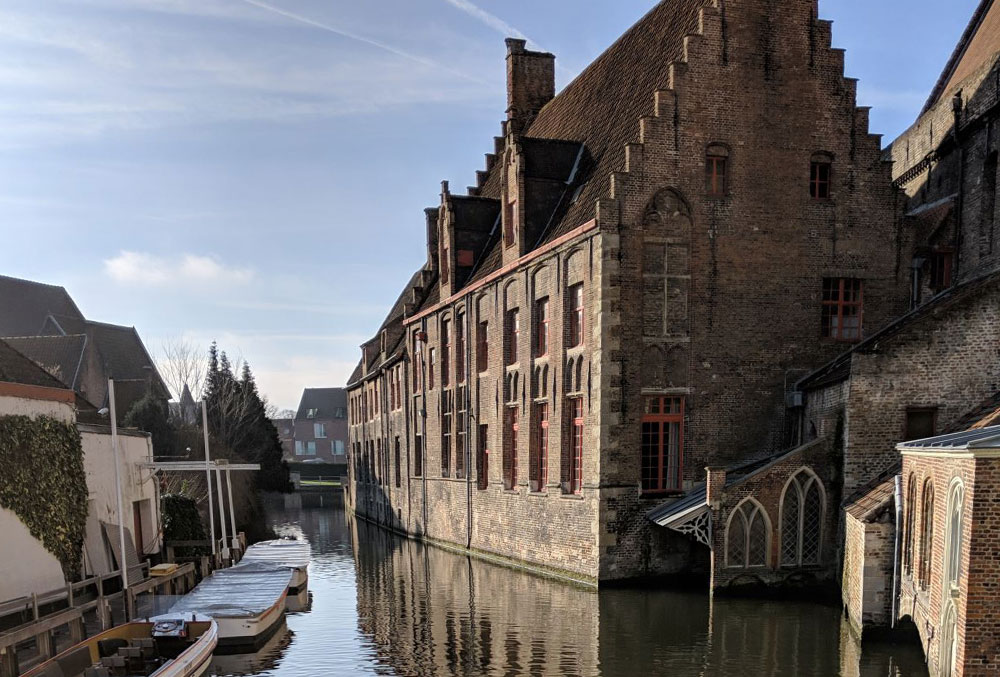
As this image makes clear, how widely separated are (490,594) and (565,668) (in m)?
6.93

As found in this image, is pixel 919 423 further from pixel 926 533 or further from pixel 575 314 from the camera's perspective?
pixel 575 314

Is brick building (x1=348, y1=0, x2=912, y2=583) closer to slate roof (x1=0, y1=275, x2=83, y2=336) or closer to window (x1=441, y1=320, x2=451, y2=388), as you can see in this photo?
window (x1=441, y1=320, x2=451, y2=388)

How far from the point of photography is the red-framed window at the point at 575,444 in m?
21.3

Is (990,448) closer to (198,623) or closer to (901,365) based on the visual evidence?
(901,365)

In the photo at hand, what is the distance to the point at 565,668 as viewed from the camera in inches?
531

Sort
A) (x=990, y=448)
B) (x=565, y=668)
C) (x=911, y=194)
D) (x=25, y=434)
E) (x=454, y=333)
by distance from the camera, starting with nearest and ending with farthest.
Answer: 1. (x=990, y=448)
2. (x=565, y=668)
3. (x=25, y=434)
4. (x=911, y=194)
5. (x=454, y=333)

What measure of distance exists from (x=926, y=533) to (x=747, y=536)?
5.92m

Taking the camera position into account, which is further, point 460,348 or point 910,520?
point 460,348

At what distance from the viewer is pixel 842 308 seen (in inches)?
856

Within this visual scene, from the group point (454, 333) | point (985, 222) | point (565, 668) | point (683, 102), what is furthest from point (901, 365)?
point (454, 333)

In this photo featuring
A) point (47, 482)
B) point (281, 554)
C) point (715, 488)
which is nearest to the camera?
point (47, 482)

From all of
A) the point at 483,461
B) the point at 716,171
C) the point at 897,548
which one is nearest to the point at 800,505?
the point at 897,548

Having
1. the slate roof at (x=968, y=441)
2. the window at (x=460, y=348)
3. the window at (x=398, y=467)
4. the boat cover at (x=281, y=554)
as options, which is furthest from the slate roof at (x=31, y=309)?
the slate roof at (x=968, y=441)

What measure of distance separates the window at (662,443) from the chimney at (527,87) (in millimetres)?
18930
